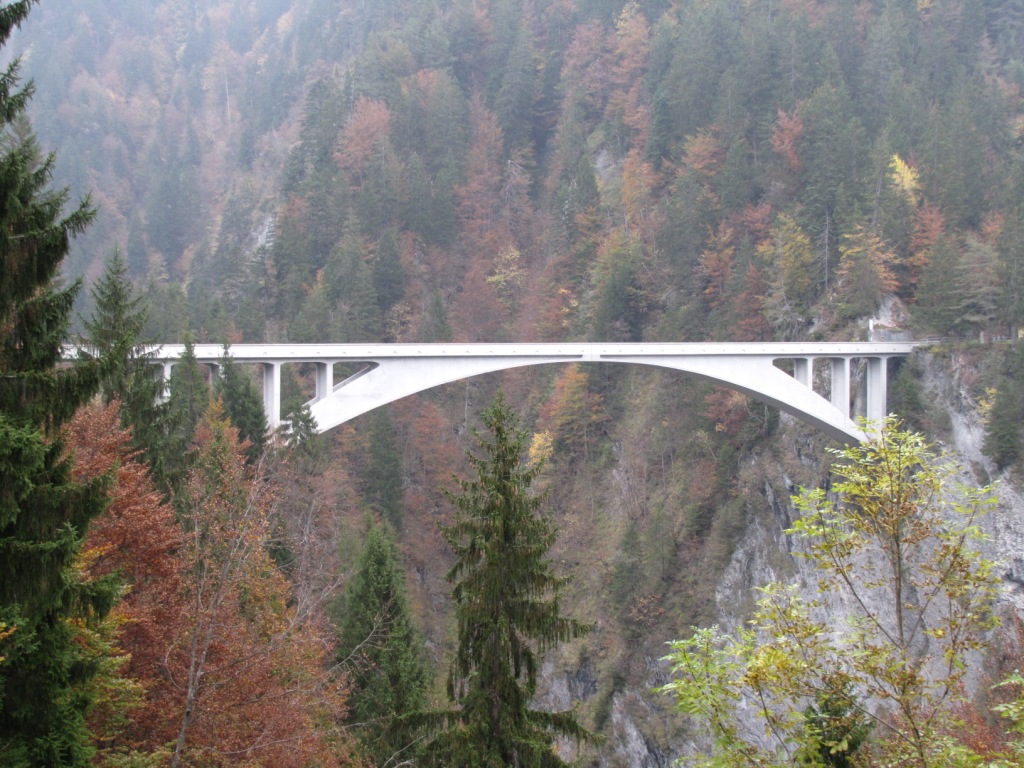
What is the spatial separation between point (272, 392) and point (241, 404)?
85 cm

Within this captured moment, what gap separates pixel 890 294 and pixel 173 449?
2561 centimetres

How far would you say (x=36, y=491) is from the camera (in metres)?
6.05

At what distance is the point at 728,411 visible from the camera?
3350cm

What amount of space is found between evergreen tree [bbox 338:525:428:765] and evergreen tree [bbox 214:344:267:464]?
540 centimetres

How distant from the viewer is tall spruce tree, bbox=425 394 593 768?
9.25 metres

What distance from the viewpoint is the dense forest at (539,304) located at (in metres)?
11.2

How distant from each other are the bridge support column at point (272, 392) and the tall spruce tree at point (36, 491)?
16253mm

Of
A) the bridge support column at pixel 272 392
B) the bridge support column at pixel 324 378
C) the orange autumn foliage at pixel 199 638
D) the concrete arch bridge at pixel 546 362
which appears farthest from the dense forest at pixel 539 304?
the bridge support column at pixel 324 378

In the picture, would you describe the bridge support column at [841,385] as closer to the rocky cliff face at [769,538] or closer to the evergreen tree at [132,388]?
the rocky cliff face at [769,538]

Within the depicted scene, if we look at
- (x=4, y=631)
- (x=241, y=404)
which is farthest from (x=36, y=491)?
(x=241, y=404)

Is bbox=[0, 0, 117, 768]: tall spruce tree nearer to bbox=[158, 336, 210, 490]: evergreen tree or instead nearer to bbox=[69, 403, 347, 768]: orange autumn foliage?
bbox=[69, 403, 347, 768]: orange autumn foliage

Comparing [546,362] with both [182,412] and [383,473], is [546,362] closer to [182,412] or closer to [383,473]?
[182,412]

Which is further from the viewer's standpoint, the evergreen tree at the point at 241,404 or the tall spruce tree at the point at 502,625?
the evergreen tree at the point at 241,404

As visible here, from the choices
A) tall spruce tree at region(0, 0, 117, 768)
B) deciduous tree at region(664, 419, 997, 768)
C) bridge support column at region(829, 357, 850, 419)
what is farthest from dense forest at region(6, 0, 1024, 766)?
deciduous tree at region(664, 419, 997, 768)
